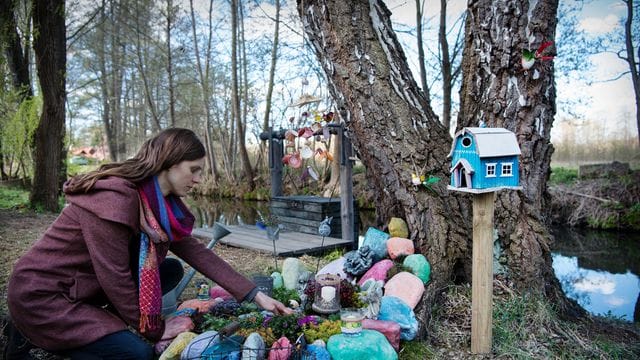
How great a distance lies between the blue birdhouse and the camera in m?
2.01

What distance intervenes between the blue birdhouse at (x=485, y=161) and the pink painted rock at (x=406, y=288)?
70 cm

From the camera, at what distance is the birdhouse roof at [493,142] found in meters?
2.00

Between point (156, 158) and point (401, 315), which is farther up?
point (156, 158)

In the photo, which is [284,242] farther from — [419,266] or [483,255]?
[483,255]

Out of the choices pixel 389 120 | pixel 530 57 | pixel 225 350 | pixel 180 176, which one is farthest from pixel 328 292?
pixel 530 57

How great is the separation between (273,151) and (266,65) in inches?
256

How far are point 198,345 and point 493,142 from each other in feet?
5.06

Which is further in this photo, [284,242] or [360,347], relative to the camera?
[284,242]

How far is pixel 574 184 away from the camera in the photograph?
28.1 feet

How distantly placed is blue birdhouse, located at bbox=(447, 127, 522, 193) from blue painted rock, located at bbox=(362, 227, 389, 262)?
95 cm

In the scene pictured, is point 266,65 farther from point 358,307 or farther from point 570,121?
point 358,307

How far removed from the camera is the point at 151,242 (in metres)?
1.70

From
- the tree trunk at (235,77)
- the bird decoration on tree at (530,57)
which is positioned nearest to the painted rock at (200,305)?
the bird decoration on tree at (530,57)

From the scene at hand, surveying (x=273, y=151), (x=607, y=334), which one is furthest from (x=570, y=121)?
(x=607, y=334)
